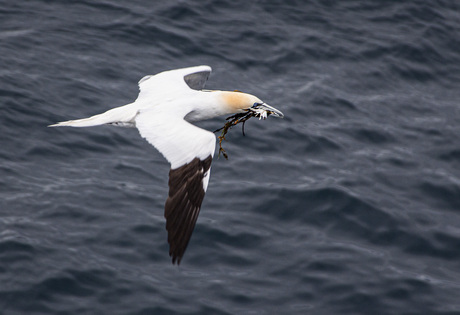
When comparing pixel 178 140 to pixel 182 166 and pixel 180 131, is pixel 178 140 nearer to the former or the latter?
pixel 180 131

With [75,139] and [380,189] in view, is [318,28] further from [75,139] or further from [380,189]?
[75,139]

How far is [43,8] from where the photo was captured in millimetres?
14461

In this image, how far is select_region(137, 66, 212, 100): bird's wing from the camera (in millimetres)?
9773

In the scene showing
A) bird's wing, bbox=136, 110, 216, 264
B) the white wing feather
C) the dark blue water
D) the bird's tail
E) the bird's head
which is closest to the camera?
bird's wing, bbox=136, 110, 216, 264

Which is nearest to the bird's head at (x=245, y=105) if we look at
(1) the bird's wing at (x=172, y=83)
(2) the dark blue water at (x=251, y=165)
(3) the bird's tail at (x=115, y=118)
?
(1) the bird's wing at (x=172, y=83)

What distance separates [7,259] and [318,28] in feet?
27.3

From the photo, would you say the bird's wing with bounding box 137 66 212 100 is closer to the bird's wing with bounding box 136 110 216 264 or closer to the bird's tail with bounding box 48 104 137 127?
the bird's tail with bounding box 48 104 137 127

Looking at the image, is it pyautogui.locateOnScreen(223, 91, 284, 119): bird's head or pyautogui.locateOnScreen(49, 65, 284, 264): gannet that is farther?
pyautogui.locateOnScreen(223, 91, 284, 119): bird's head

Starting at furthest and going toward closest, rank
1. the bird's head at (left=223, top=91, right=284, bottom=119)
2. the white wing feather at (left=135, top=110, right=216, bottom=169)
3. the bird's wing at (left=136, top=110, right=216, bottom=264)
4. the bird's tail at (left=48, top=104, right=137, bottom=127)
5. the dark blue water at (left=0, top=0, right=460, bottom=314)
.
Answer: the dark blue water at (left=0, top=0, right=460, bottom=314) → the bird's head at (left=223, top=91, right=284, bottom=119) → the bird's tail at (left=48, top=104, right=137, bottom=127) → the white wing feather at (left=135, top=110, right=216, bottom=169) → the bird's wing at (left=136, top=110, right=216, bottom=264)

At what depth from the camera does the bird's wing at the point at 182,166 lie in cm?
778

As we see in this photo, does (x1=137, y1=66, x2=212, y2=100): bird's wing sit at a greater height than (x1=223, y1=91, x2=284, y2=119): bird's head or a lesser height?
lesser

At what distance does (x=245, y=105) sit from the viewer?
30.3 feet

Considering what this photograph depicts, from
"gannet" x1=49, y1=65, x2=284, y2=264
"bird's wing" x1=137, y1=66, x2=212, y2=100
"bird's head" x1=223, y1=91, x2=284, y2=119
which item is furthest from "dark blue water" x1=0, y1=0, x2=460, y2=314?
"bird's head" x1=223, y1=91, x2=284, y2=119

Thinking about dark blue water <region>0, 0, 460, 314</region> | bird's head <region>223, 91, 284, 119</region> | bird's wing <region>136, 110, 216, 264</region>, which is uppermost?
bird's head <region>223, 91, 284, 119</region>
